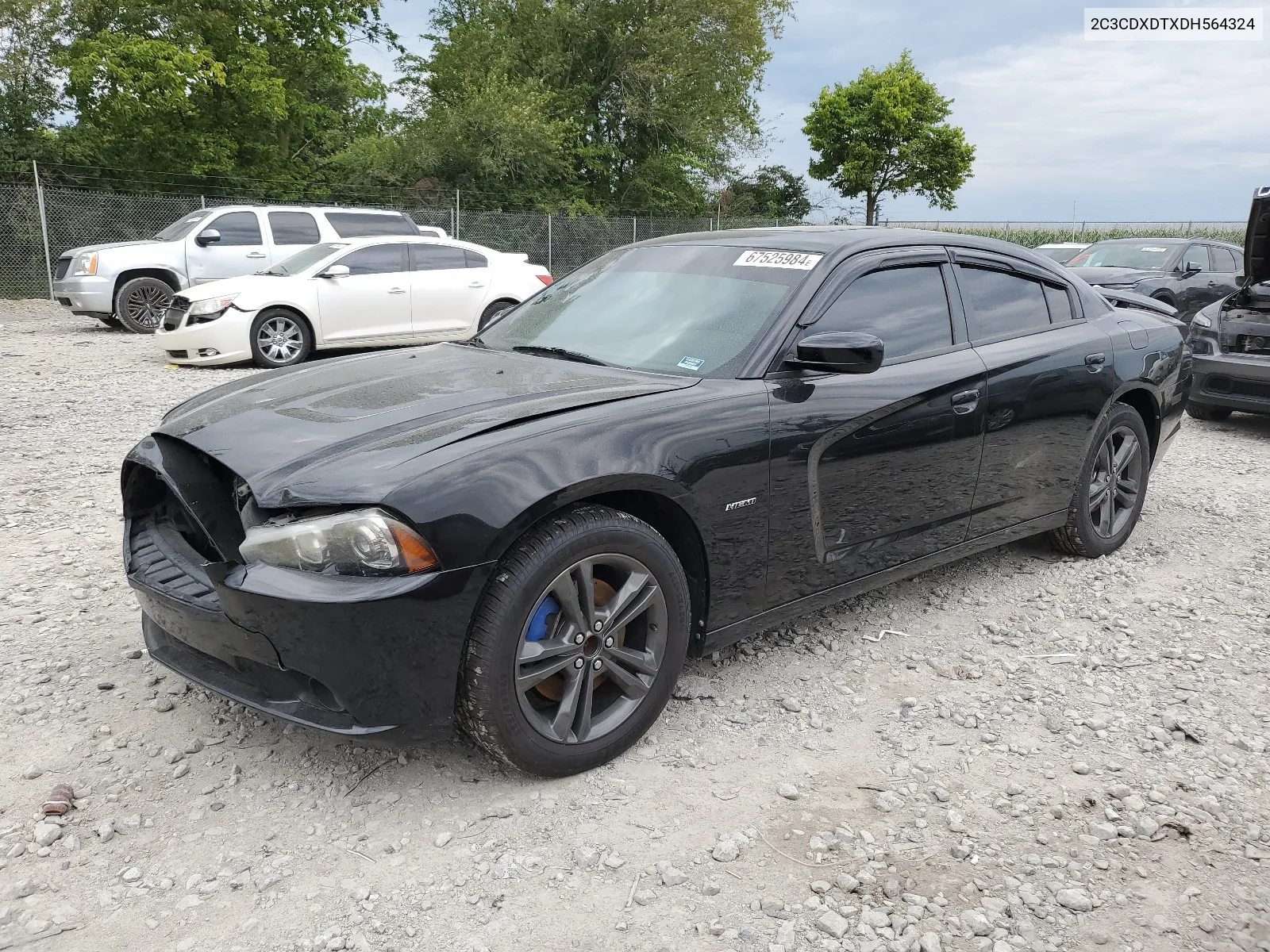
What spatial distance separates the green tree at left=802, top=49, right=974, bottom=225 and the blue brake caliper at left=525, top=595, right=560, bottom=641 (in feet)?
115

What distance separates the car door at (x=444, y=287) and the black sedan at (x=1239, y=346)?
7.62m

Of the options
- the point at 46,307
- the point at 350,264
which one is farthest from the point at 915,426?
the point at 46,307

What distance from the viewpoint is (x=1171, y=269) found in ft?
42.7

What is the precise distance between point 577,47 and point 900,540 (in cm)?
2949

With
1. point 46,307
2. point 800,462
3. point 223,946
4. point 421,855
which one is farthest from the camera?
point 46,307

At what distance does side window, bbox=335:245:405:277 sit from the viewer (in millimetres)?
11086

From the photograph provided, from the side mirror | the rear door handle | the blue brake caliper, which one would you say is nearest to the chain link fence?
the rear door handle

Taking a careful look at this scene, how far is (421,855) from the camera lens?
2.50 metres

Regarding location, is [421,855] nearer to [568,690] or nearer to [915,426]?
[568,690]

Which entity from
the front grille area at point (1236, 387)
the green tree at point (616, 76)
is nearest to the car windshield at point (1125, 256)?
the front grille area at point (1236, 387)

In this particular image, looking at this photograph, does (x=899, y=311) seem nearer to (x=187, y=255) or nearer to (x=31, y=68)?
(x=187, y=255)

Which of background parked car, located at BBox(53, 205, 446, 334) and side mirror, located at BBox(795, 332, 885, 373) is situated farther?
background parked car, located at BBox(53, 205, 446, 334)

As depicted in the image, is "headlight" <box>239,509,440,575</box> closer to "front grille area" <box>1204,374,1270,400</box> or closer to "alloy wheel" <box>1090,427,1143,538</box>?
"alloy wheel" <box>1090,427,1143,538</box>

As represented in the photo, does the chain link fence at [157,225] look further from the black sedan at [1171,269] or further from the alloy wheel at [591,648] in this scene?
the alloy wheel at [591,648]
